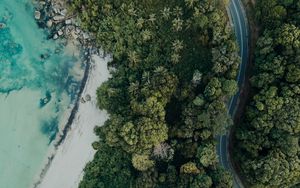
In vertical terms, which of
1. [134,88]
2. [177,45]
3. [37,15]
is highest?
[37,15]

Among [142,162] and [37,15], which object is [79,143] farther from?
[37,15]

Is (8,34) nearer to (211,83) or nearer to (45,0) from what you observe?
(45,0)

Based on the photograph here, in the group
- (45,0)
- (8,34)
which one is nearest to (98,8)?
(45,0)

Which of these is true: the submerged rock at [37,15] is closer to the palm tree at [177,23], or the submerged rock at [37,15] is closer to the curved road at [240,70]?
the palm tree at [177,23]

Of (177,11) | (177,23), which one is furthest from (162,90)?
(177,11)

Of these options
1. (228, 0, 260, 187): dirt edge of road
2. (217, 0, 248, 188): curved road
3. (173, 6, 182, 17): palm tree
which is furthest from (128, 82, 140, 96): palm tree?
(228, 0, 260, 187): dirt edge of road

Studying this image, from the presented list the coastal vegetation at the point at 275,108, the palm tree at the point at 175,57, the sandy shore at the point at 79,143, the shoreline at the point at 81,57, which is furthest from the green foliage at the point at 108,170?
the coastal vegetation at the point at 275,108
